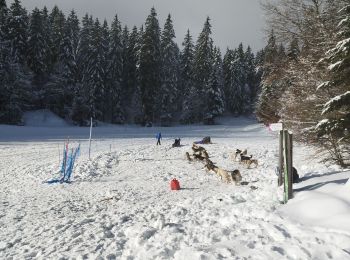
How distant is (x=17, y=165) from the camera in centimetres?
2170

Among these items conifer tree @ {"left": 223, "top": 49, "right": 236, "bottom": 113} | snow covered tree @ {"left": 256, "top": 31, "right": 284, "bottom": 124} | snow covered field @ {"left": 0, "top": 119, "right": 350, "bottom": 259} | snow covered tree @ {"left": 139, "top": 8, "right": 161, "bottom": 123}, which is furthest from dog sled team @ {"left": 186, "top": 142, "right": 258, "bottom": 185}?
conifer tree @ {"left": 223, "top": 49, "right": 236, "bottom": 113}

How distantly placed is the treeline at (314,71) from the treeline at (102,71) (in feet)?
131

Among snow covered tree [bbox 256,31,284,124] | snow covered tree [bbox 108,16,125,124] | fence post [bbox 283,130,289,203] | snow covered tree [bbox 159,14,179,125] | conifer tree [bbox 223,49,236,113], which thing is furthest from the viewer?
conifer tree [bbox 223,49,236,113]

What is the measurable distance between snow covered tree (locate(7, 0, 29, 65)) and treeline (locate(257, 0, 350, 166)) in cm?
4754

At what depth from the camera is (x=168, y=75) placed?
226 feet

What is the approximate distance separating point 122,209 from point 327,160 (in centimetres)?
782

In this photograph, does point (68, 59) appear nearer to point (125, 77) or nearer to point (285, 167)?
point (125, 77)

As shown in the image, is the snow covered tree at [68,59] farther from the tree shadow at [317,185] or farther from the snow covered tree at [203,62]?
the tree shadow at [317,185]

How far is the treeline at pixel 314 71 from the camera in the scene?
1195 cm

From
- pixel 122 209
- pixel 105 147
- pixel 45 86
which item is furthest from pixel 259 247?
pixel 45 86

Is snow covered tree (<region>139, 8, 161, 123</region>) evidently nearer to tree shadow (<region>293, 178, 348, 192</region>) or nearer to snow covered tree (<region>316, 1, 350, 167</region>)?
snow covered tree (<region>316, 1, 350, 167</region>)

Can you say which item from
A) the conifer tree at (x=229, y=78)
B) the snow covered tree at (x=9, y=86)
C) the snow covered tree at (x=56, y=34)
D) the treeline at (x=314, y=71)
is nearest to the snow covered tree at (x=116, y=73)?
the snow covered tree at (x=56, y=34)

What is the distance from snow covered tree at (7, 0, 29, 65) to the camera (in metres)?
58.5

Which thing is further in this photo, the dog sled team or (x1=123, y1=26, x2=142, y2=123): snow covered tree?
(x1=123, y1=26, x2=142, y2=123): snow covered tree
